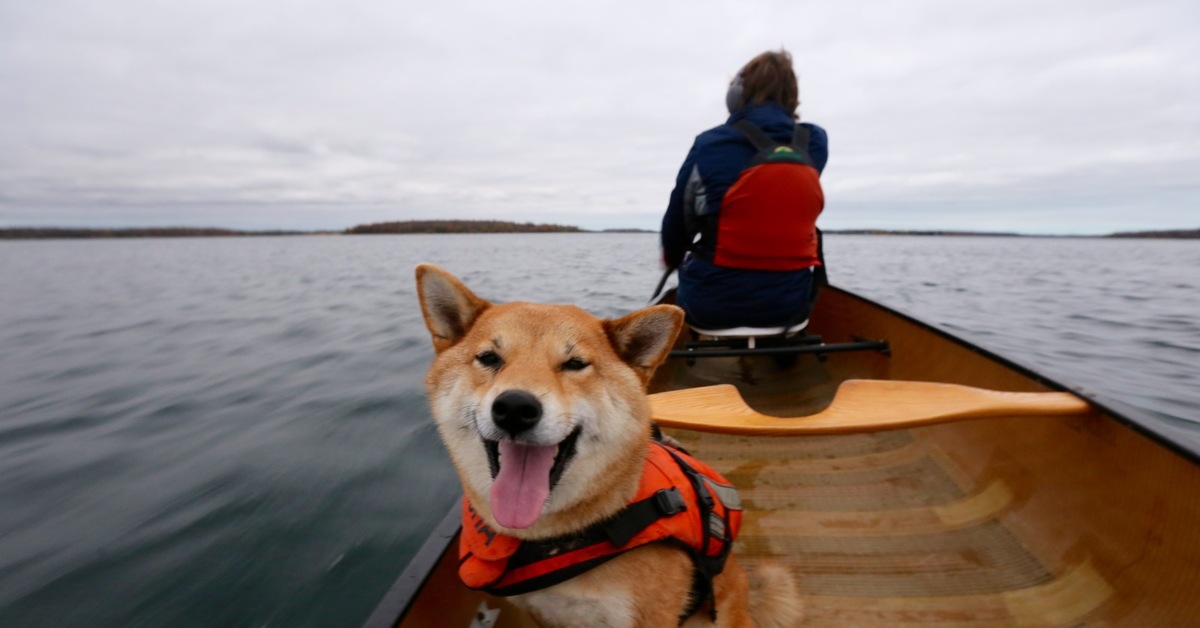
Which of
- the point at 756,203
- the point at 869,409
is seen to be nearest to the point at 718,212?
the point at 756,203

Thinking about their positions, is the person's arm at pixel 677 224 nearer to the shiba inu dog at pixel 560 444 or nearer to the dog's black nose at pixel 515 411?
the shiba inu dog at pixel 560 444

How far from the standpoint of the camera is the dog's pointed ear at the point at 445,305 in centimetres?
191

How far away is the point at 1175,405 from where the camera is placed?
202 inches

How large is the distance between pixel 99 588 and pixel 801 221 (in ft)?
16.6

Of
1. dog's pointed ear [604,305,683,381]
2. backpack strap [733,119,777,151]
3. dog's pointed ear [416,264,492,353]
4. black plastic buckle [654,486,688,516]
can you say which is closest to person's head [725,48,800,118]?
backpack strap [733,119,777,151]

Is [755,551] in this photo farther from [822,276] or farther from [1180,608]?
[822,276]

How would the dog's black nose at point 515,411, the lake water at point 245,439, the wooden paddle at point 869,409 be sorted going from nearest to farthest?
the dog's black nose at point 515,411
the wooden paddle at point 869,409
the lake water at point 245,439

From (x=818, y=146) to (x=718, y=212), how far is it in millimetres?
948

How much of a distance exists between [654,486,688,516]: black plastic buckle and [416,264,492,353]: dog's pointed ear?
1.02 meters

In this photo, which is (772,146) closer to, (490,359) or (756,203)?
(756,203)

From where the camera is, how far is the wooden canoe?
1.98 metres

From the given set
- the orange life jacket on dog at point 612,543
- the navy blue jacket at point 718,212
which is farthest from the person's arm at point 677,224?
the orange life jacket on dog at point 612,543

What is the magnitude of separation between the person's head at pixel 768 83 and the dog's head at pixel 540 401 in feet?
8.96

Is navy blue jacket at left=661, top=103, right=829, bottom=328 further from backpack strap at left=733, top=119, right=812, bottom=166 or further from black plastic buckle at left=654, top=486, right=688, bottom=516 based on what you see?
black plastic buckle at left=654, top=486, right=688, bottom=516
